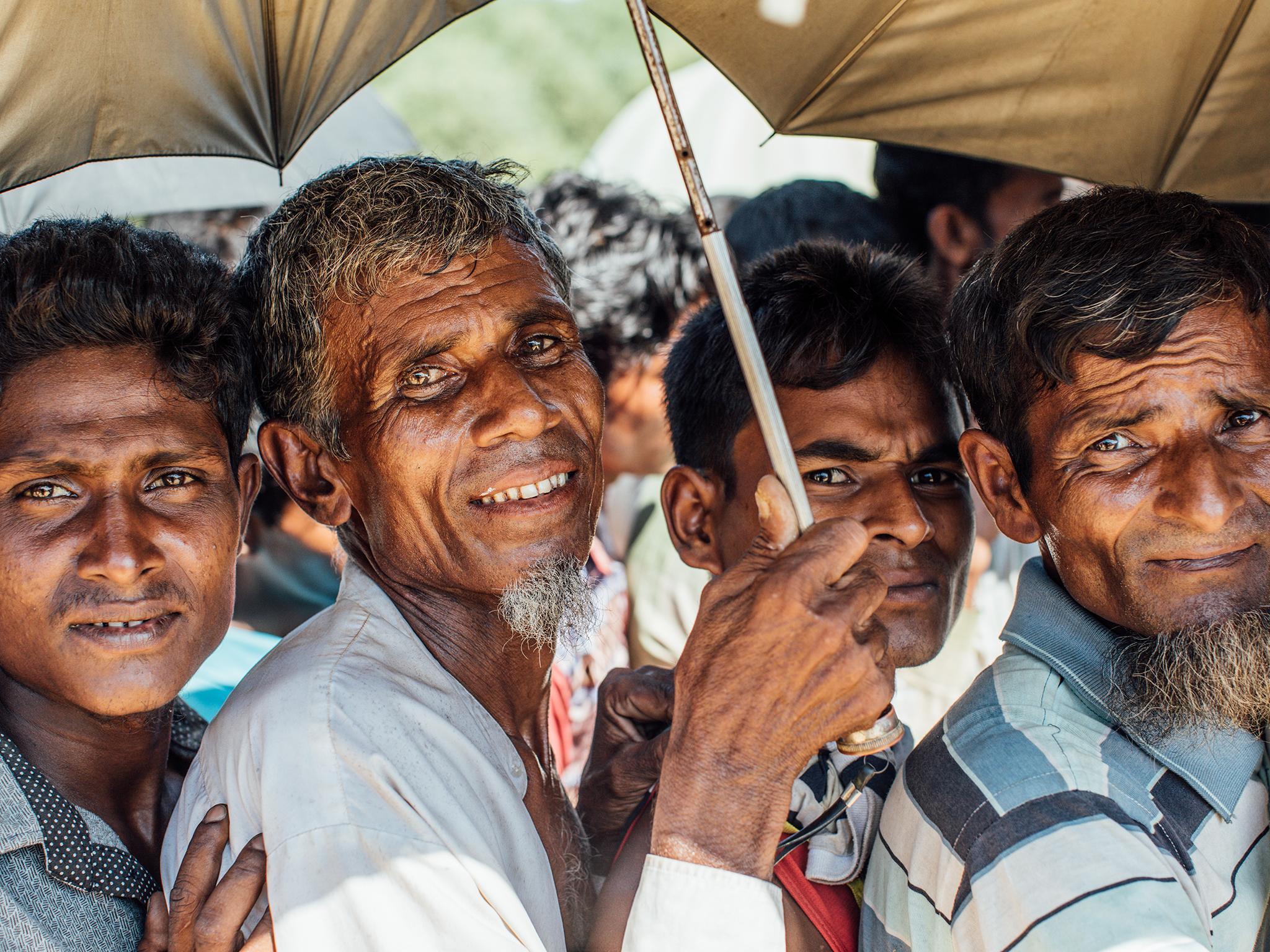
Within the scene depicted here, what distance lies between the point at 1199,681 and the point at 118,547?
1.90 metres

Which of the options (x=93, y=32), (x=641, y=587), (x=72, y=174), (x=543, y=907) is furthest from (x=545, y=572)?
(x=72, y=174)

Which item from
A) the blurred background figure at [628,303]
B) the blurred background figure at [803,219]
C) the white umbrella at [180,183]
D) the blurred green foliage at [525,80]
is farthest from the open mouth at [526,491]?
the blurred green foliage at [525,80]

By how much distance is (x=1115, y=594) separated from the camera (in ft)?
→ 7.21

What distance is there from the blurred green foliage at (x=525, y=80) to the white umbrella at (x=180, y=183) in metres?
11.3

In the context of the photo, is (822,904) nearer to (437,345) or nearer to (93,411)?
(437,345)

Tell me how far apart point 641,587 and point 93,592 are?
245 cm

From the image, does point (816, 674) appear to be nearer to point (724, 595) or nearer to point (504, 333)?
point (724, 595)

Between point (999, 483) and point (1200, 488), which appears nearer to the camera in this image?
point (1200, 488)

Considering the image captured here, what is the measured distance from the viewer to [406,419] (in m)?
2.46

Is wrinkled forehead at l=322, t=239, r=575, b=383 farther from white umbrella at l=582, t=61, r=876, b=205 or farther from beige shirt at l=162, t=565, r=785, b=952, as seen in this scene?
white umbrella at l=582, t=61, r=876, b=205

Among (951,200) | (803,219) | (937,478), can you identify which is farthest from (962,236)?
(937,478)

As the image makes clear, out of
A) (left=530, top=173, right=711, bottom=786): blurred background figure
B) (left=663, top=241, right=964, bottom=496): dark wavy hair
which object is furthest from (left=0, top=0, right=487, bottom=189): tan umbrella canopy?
(left=530, top=173, right=711, bottom=786): blurred background figure

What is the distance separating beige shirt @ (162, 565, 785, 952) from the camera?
1.76 metres

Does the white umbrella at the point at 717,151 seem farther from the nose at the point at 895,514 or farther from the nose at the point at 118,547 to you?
the nose at the point at 118,547
